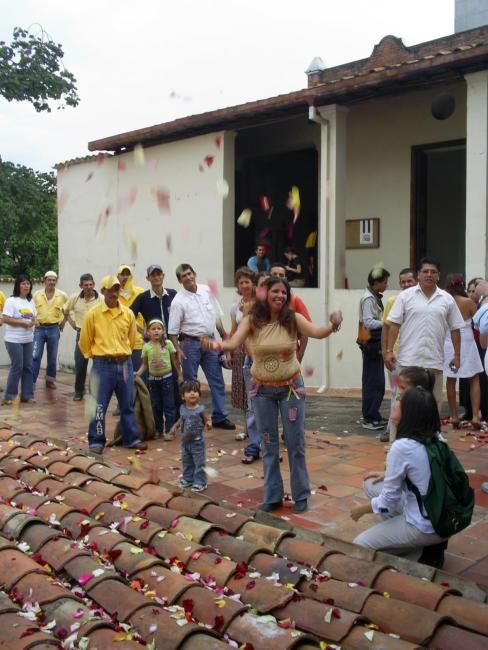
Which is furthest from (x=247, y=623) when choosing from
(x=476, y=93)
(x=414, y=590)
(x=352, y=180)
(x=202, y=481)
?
(x=352, y=180)

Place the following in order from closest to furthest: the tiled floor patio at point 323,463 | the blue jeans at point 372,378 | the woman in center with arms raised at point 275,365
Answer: the tiled floor patio at point 323,463, the woman in center with arms raised at point 275,365, the blue jeans at point 372,378

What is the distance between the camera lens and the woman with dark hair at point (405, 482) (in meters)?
3.47

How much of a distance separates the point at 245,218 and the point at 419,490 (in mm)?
9766

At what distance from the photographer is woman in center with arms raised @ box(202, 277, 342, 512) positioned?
4.58 metres

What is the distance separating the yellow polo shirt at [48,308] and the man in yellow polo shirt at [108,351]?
13.8 ft

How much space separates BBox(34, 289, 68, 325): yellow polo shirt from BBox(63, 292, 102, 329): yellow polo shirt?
0.44 m

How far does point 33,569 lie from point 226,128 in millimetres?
9328

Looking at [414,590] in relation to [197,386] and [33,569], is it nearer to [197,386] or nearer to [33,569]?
[33,569]

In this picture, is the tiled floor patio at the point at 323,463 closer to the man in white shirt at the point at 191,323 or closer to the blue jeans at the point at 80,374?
the blue jeans at the point at 80,374

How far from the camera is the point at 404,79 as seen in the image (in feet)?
29.4

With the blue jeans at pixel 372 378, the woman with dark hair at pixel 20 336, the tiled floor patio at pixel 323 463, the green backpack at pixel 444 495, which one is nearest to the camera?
the green backpack at pixel 444 495

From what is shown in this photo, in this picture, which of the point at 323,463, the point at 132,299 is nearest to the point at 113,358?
the point at 132,299

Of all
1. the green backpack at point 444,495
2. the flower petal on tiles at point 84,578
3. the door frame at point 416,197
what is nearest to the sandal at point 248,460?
the green backpack at point 444,495

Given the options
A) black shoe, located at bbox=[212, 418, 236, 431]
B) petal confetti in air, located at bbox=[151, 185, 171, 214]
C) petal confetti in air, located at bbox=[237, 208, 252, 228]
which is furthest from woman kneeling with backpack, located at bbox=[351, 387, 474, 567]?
petal confetti in air, located at bbox=[237, 208, 252, 228]
